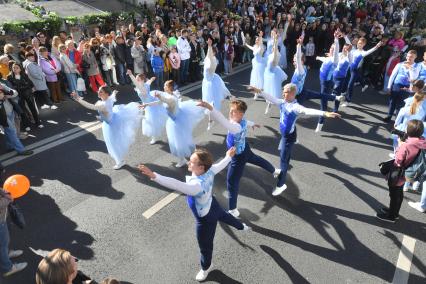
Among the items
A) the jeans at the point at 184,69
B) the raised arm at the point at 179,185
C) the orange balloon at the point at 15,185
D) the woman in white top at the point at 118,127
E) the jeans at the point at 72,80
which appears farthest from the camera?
the jeans at the point at 184,69

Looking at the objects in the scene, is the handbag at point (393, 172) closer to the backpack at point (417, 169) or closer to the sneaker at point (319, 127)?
the backpack at point (417, 169)

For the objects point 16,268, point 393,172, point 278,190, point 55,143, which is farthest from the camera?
point 55,143

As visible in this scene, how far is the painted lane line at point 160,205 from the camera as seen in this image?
609cm

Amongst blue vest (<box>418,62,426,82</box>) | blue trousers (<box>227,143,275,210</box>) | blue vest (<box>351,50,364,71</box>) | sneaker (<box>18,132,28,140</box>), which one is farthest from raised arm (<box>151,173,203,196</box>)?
blue vest (<box>351,50,364,71</box>)

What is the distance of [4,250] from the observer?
4684mm

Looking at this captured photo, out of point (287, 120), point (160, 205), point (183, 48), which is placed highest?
point (183, 48)

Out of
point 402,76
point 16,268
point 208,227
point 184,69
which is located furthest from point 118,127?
point 402,76

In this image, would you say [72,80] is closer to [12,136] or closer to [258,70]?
[12,136]

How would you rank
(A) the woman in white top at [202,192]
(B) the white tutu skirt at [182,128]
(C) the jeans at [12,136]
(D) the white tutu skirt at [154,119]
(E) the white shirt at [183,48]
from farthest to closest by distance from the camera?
(E) the white shirt at [183,48] → (D) the white tutu skirt at [154,119] → (C) the jeans at [12,136] → (B) the white tutu skirt at [182,128] → (A) the woman in white top at [202,192]

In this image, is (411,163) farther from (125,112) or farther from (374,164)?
(125,112)

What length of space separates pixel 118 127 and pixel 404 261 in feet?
18.4

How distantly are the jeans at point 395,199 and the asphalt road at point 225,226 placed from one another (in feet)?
0.78

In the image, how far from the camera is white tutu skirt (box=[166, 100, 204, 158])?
24.1 ft

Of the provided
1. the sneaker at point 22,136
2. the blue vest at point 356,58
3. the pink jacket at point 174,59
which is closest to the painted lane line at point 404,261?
the blue vest at point 356,58
